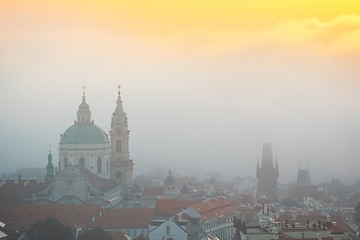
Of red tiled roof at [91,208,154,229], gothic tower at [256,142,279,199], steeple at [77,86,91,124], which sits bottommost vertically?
red tiled roof at [91,208,154,229]

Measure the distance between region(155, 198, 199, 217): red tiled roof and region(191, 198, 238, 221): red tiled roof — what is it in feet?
2.37

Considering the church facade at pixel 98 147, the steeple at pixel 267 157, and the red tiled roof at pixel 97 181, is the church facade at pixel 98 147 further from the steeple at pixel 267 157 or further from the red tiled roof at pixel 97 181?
the steeple at pixel 267 157

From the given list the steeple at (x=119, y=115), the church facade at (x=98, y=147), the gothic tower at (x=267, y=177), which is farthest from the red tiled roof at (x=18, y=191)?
the gothic tower at (x=267, y=177)

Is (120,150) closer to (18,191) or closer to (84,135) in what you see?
(84,135)

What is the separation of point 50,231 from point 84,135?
21.3 meters

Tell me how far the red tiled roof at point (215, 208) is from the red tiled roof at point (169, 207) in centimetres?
72

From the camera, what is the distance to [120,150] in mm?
60969

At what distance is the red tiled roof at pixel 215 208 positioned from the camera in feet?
159

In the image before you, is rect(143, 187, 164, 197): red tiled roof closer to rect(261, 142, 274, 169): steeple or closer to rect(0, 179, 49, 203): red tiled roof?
rect(0, 179, 49, 203): red tiled roof

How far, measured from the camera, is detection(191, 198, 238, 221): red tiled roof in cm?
4845

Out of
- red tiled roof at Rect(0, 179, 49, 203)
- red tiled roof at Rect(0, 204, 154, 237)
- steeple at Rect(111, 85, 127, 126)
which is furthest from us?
steeple at Rect(111, 85, 127, 126)

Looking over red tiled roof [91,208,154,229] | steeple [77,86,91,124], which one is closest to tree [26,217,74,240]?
red tiled roof [91,208,154,229]

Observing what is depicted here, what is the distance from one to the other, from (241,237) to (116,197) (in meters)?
30.6

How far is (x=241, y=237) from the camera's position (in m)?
25.8
